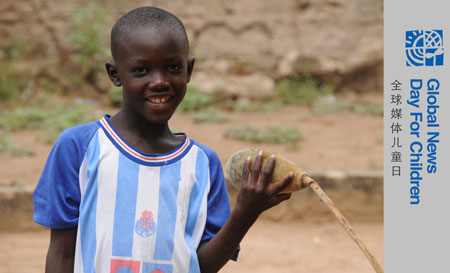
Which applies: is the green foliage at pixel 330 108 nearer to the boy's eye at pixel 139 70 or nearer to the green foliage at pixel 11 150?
the green foliage at pixel 11 150

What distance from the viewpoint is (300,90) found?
710 centimetres

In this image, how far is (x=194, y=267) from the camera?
1.38 metres

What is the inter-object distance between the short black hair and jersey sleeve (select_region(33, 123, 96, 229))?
0.26 m

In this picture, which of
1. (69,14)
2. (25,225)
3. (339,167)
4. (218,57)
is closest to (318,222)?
(339,167)

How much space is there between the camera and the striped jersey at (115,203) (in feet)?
4.35

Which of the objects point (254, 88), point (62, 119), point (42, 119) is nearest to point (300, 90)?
point (254, 88)

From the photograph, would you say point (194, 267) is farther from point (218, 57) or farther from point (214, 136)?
point (218, 57)

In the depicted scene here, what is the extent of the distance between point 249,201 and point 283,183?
0.09 m

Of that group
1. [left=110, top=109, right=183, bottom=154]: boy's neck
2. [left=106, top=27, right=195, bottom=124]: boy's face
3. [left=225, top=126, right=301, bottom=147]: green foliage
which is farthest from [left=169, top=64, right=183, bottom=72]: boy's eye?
[left=225, top=126, right=301, bottom=147]: green foliage

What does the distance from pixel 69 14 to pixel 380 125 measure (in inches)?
158

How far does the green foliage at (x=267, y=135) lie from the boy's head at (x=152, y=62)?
3.95 meters

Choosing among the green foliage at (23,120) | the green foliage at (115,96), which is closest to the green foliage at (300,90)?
the green foliage at (115,96)

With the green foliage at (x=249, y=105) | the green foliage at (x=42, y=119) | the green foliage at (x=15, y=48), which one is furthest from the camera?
the green foliage at (x=15, y=48)

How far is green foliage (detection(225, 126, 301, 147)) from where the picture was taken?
538cm
